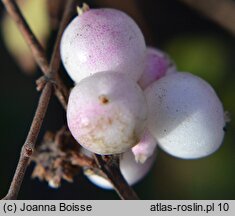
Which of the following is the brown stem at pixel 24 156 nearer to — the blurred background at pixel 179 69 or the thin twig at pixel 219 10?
the blurred background at pixel 179 69

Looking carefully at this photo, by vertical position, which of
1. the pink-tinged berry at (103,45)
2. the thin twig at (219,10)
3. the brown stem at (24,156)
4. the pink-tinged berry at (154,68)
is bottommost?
the thin twig at (219,10)

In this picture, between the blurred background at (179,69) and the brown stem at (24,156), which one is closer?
the brown stem at (24,156)

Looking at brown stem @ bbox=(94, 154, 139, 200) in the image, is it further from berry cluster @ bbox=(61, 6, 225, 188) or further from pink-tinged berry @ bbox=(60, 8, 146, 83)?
pink-tinged berry @ bbox=(60, 8, 146, 83)

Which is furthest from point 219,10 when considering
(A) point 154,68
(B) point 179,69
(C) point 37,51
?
(C) point 37,51

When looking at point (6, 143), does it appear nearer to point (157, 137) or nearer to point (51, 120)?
point (51, 120)

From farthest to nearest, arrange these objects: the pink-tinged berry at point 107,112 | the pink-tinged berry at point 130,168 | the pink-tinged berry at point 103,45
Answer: the pink-tinged berry at point 130,168, the pink-tinged berry at point 103,45, the pink-tinged berry at point 107,112

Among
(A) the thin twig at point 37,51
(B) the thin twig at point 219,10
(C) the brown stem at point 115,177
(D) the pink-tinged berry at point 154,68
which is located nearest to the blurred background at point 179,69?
(B) the thin twig at point 219,10
